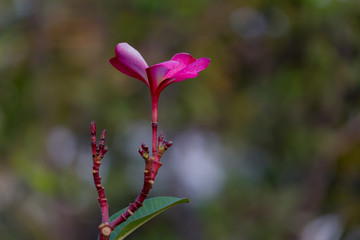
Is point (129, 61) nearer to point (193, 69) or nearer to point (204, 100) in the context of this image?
point (193, 69)

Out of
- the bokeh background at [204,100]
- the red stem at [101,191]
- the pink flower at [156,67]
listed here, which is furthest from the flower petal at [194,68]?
the bokeh background at [204,100]

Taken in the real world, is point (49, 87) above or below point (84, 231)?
above

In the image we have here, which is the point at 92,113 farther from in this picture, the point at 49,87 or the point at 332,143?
the point at 332,143

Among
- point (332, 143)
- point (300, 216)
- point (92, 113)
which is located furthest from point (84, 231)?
point (332, 143)

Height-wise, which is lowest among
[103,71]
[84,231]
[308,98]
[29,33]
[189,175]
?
[84,231]

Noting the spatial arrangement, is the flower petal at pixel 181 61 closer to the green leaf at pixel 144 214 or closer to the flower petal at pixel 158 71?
the flower petal at pixel 158 71

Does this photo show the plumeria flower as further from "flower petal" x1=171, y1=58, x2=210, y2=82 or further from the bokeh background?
the bokeh background
